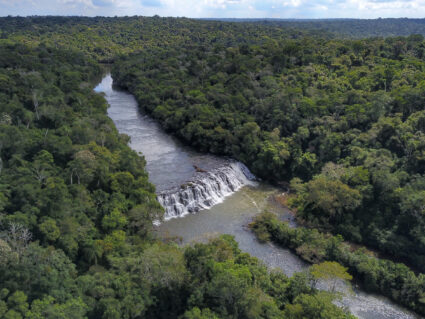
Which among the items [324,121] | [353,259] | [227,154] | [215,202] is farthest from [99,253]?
[324,121]

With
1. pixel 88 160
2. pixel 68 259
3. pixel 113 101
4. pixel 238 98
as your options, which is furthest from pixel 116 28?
pixel 68 259

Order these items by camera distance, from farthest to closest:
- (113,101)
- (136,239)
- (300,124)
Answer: (113,101)
(300,124)
(136,239)

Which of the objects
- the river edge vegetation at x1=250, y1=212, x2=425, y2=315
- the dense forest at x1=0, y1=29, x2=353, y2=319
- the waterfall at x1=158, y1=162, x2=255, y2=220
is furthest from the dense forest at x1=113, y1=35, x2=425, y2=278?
the dense forest at x1=0, y1=29, x2=353, y2=319

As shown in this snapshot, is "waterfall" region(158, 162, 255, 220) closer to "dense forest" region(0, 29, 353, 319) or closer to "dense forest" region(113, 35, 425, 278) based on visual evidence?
"dense forest" region(113, 35, 425, 278)

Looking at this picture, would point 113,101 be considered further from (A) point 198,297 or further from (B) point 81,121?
(A) point 198,297

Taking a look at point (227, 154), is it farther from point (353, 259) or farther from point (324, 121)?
point (353, 259)

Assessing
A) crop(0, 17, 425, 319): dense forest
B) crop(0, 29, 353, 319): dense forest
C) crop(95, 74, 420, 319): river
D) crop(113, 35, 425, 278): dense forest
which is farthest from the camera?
crop(113, 35, 425, 278): dense forest
